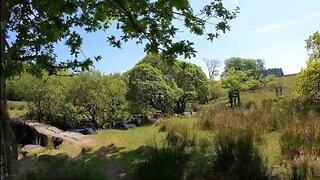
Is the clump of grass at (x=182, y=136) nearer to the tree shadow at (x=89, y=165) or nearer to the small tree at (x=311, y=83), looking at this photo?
the tree shadow at (x=89, y=165)

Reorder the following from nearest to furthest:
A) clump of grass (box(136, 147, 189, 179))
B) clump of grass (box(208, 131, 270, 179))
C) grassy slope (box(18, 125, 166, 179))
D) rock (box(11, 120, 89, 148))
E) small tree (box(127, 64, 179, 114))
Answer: clump of grass (box(208, 131, 270, 179))
clump of grass (box(136, 147, 189, 179))
grassy slope (box(18, 125, 166, 179))
rock (box(11, 120, 89, 148))
small tree (box(127, 64, 179, 114))

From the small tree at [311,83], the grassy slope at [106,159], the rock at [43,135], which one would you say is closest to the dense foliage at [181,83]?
the rock at [43,135]

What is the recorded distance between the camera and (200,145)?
9711 mm

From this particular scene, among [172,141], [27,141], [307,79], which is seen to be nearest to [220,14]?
[172,141]

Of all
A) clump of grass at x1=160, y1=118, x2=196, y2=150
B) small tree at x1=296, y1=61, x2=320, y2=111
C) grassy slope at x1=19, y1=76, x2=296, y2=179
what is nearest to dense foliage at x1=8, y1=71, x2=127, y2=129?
grassy slope at x1=19, y1=76, x2=296, y2=179

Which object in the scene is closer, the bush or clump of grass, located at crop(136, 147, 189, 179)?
clump of grass, located at crop(136, 147, 189, 179)

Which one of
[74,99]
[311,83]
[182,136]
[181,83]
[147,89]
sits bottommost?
[182,136]

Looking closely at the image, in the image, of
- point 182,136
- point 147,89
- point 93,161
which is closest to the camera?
point 93,161

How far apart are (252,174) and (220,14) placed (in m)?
3.48

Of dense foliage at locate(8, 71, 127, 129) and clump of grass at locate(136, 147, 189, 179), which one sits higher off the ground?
dense foliage at locate(8, 71, 127, 129)

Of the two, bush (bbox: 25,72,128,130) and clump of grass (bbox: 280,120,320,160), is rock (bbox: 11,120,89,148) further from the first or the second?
clump of grass (bbox: 280,120,320,160)

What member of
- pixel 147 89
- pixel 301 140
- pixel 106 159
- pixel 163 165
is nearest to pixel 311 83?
pixel 301 140

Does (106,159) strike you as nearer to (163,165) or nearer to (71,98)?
(163,165)

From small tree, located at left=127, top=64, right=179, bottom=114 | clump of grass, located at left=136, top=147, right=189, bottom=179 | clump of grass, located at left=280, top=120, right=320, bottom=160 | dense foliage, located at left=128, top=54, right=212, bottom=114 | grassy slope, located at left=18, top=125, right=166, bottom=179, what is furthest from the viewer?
dense foliage, located at left=128, top=54, right=212, bottom=114
